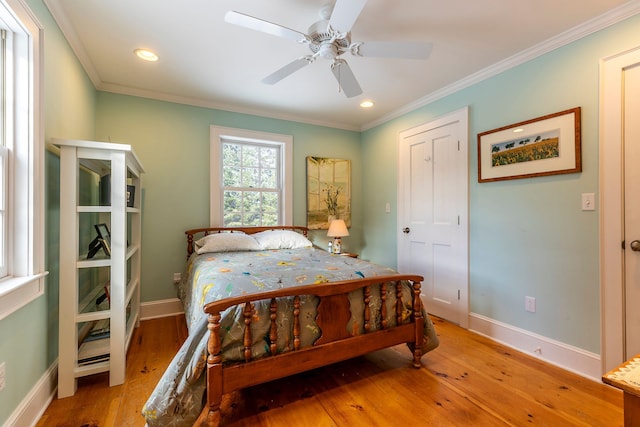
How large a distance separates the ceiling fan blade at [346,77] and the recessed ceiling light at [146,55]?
149cm

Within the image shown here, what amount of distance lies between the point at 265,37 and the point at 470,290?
9.26ft

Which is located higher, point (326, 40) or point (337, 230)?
point (326, 40)

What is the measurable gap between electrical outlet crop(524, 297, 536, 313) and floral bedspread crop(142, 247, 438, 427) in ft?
2.88

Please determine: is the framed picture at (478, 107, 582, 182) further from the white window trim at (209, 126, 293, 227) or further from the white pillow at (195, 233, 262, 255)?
the white pillow at (195, 233, 262, 255)

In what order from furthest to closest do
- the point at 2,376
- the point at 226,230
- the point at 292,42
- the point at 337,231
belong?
the point at 337,231 → the point at 226,230 → the point at 292,42 → the point at 2,376

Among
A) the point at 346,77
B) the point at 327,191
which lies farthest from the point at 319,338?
the point at 327,191

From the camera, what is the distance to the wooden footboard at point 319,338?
4.61ft

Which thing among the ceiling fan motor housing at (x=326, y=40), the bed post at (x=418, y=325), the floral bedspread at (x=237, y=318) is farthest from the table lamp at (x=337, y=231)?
the ceiling fan motor housing at (x=326, y=40)

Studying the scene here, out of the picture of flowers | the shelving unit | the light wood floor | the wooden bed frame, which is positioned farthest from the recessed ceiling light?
the light wood floor

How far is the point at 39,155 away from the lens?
1.55m

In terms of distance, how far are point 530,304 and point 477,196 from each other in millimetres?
997

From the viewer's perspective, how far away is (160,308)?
3031 millimetres

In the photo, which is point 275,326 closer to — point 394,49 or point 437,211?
point 394,49

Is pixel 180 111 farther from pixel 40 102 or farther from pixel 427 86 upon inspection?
pixel 427 86
